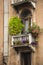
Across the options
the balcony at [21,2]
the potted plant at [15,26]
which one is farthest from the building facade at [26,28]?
the potted plant at [15,26]

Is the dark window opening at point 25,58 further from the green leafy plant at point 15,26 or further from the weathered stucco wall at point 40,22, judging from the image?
the green leafy plant at point 15,26

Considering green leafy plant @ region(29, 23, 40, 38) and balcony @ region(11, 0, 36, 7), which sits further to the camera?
balcony @ region(11, 0, 36, 7)

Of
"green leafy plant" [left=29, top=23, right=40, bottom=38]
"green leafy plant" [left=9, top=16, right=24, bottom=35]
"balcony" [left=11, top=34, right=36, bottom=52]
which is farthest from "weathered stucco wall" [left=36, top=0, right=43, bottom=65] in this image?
"green leafy plant" [left=9, top=16, right=24, bottom=35]

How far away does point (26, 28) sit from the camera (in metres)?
28.9

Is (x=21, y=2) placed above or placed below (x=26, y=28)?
above

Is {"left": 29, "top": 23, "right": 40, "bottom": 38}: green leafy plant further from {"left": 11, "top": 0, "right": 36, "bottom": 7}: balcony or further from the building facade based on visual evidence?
{"left": 11, "top": 0, "right": 36, "bottom": 7}: balcony

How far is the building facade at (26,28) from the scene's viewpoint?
28.0 meters

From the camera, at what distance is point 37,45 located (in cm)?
2794

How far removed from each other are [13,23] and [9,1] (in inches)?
69.5

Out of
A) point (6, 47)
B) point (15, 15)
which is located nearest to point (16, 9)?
point (15, 15)

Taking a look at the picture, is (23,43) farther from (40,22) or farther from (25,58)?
(40,22)

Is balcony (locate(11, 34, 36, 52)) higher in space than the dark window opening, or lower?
higher

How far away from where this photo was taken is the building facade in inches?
1104

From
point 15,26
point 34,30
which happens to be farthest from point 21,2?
point 34,30
